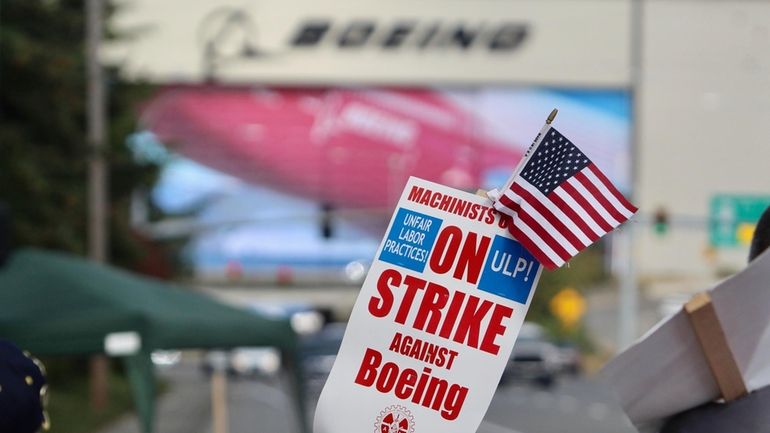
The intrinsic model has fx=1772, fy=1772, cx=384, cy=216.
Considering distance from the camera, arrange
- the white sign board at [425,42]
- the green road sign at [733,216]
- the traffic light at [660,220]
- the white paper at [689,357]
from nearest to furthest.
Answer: the white paper at [689,357] < the traffic light at [660,220] < the green road sign at [733,216] < the white sign board at [425,42]

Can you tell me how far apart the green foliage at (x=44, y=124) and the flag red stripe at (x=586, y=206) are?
22913mm

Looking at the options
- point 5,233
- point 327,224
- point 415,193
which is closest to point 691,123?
point 327,224

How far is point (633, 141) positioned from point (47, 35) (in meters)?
58.1

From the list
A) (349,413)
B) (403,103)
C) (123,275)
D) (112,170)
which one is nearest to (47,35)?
(112,170)

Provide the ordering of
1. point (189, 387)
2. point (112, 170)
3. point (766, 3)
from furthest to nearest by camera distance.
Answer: point (766, 3)
point (189, 387)
point (112, 170)

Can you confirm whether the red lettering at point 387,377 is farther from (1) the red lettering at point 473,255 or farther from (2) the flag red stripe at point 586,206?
(2) the flag red stripe at point 586,206

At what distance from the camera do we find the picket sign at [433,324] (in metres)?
4.36

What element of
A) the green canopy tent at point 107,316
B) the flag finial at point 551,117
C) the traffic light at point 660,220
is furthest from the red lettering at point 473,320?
the traffic light at point 660,220

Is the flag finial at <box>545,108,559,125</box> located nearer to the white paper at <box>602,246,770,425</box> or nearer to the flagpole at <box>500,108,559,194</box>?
the flagpole at <box>500,108,559,194</box>

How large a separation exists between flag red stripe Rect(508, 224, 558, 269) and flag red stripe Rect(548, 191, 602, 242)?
118 millimetres

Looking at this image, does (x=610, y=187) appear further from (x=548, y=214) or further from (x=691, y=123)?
(x=691, y=123)

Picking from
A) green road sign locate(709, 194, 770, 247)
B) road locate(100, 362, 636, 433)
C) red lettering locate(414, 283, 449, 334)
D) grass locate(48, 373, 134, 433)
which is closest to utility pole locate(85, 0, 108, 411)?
grass locate(48, 373, 134, 433)

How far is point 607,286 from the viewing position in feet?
299

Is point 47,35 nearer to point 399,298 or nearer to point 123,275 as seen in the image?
point 123,275
